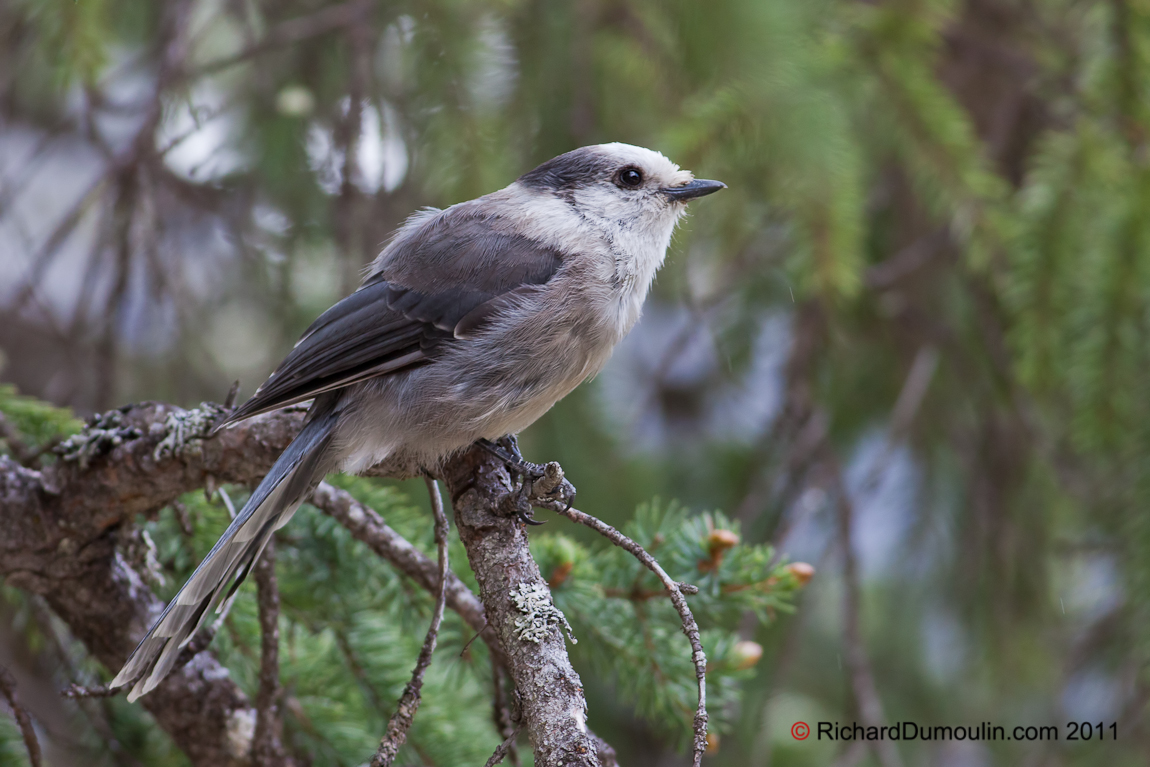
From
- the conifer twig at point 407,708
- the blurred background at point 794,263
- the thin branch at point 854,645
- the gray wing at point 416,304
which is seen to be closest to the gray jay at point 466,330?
the gray wing at point 416,304

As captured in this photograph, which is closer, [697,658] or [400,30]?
[697,658]

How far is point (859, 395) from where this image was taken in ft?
11.2

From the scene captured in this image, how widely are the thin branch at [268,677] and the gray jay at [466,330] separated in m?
0.07

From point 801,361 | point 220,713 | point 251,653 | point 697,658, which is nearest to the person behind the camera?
point 697,658

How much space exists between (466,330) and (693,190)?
2.29 feet

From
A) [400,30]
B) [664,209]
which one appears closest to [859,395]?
[664,209]

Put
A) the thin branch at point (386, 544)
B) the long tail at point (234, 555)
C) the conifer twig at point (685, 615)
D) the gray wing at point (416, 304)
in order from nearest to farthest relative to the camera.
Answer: the conifer twig at point (685, 615), the long tail at point (234, 555), the thin branch at point (386, 544), the gray wing at point (416, 304)

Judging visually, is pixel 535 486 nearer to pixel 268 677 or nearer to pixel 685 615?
pixel 685 615

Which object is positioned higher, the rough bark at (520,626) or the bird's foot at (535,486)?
the bird's foot at (535,486)

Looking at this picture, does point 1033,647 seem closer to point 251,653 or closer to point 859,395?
point 859,395

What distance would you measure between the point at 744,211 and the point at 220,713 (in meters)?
1.92

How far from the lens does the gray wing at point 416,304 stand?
199 centimetres

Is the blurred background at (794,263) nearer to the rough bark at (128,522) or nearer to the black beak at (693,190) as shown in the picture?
the black beak at (693,190)

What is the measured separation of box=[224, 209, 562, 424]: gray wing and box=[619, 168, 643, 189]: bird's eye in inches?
13.4
